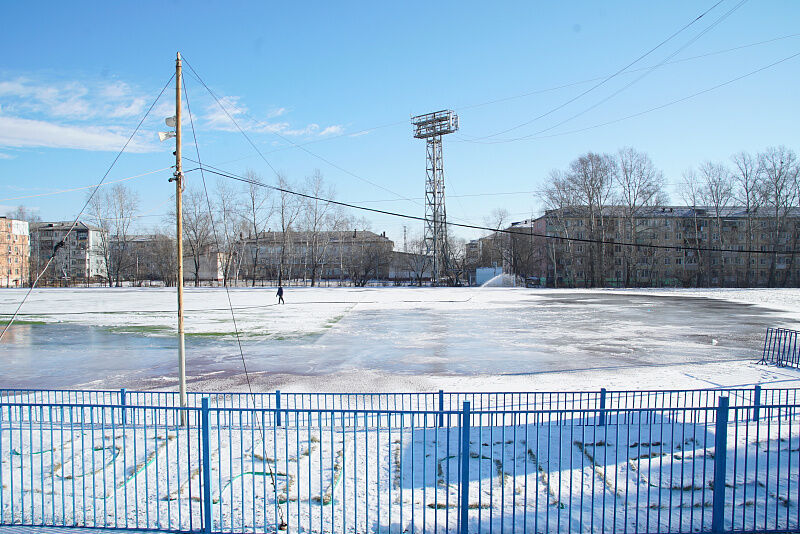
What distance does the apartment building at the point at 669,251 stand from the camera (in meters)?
66.6

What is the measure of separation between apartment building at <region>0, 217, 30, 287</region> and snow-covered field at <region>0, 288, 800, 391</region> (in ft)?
230

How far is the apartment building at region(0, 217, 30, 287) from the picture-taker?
84.8 metres

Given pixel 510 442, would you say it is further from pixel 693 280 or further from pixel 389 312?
pixel 693 280

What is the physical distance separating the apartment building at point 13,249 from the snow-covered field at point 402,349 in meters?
70.2

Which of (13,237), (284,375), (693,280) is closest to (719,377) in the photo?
(284,375)

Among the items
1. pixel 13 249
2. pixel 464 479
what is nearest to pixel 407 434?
pixel 464 479

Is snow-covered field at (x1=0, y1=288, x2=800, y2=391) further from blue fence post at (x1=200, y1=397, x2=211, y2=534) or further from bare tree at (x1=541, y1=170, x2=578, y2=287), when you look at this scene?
bare tree at (x1=541, y1=170, x2=578, y2=287)

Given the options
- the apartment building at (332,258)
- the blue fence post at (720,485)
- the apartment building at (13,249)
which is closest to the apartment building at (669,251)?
the apartment building at (332,258)

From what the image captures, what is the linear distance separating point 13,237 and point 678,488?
114866 mm

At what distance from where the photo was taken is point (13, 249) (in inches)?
3578

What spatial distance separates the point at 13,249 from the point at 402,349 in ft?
344

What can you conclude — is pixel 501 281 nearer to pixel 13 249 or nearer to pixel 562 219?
pixel 562 219

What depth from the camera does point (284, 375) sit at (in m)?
13.4

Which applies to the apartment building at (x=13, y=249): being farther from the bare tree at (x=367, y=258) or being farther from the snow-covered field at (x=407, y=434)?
the snow-covered field at (x=407, y=434)
